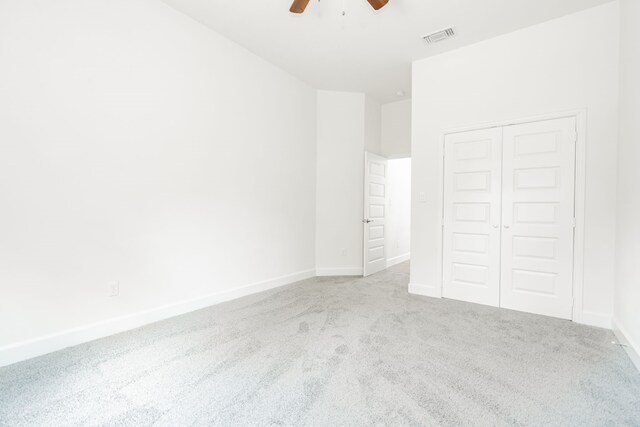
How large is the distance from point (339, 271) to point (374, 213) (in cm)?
114

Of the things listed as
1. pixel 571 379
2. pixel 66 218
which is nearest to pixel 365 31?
pixel 66 218

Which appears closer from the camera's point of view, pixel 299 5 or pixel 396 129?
pixel 299 5

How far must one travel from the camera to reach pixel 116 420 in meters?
1.47

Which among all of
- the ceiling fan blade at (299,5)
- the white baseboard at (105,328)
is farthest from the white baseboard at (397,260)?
the ceiling fan blade at (299,5)

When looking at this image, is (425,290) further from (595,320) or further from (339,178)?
(339,178)

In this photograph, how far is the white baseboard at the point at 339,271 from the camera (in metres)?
4.74

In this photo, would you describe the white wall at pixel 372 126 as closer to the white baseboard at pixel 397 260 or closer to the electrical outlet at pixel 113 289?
the white baseboard at pixel 397 260

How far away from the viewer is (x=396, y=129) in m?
5.29

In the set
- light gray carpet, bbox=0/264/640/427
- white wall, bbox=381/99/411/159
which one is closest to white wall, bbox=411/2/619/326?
light gray carpet, bbox=0/264/640/427

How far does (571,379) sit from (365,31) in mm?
3498

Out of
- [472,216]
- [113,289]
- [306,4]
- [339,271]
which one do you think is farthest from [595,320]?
[113,289]

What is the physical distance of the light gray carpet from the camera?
1510mm

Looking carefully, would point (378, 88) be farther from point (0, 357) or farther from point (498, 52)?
point (0, 357)

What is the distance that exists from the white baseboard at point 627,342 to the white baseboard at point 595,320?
8 cm
